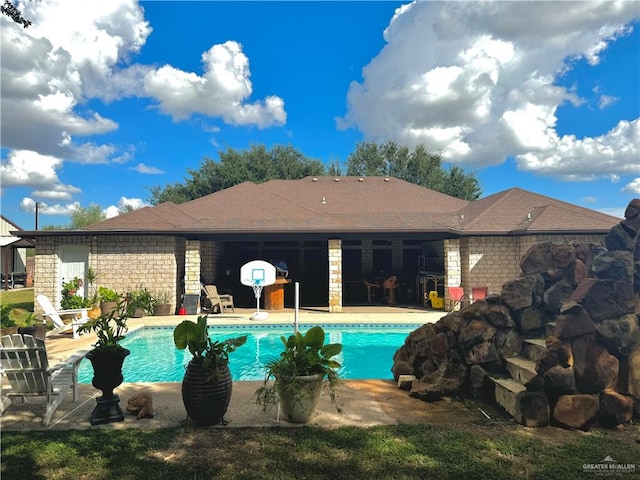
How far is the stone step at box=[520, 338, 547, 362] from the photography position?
205 inches

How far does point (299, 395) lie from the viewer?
171 inches

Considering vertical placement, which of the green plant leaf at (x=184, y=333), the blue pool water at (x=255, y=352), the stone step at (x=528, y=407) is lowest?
the blue pool water at (x=255, y=352)

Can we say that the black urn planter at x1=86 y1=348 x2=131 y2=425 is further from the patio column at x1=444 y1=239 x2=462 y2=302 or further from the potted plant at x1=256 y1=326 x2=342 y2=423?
the patio column at x1=444 y1=239 x2=462 y2=302

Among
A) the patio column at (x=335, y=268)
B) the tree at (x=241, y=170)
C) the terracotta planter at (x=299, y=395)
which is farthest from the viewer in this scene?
the tree at (x=241, y=170)

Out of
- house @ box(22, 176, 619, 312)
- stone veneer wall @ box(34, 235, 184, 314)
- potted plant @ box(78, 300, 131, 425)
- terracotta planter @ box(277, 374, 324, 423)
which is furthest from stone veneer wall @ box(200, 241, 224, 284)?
terracotta planter @ box(277, 374, 324, 423)

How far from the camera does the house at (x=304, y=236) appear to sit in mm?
13656

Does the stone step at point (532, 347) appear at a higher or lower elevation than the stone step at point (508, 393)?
higher

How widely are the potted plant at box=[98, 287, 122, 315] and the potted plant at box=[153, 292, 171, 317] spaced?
119cm

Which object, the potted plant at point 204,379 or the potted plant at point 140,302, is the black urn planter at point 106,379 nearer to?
the potted plant at point 204,379

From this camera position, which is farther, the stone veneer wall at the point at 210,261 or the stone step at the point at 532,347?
the stone veneer wall at the point at 210,261

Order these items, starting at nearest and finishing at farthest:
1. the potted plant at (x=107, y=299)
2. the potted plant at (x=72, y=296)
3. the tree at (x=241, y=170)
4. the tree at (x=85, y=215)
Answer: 1. the potted plant at (x=107, y=299)
2. the potted plant at (x=72, y=296)
3. the tree at (x=241, y=170)
4. the tree at (x=85, y=215)

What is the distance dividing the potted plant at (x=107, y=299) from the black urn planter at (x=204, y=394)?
9.40 meters

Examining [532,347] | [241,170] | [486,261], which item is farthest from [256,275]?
[241,170]

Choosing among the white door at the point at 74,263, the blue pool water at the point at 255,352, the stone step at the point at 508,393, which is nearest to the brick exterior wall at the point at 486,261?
the blue pool water at the point at 255,352
